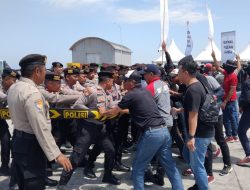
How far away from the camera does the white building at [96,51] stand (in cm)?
2883

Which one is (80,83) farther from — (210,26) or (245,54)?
(245,54)

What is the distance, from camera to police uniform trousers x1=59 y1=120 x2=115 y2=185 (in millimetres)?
4500

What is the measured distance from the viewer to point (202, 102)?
160 inches

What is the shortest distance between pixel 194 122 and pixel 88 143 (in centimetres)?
168

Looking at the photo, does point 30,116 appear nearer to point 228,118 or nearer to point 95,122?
point 95,122

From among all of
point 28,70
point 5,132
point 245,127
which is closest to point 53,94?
point 5,132

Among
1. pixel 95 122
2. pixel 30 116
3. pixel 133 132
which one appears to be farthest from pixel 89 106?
pixel 133 132

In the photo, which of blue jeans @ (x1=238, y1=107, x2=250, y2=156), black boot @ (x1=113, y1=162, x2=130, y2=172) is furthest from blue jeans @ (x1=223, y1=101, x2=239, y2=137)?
black boot @ (x1=113, y1=162, x2=130, y2=172)

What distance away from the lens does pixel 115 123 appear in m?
5.85

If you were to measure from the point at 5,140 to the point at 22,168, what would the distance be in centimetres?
252

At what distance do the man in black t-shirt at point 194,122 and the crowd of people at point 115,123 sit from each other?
1 centimetres

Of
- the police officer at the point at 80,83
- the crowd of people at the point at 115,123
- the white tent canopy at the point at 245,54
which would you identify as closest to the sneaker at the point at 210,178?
the crowd of people at the point at 115,123

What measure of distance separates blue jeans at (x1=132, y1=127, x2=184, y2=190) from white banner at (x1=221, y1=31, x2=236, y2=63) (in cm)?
560

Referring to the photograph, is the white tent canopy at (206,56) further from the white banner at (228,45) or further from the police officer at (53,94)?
the police officer at (53,94)
